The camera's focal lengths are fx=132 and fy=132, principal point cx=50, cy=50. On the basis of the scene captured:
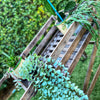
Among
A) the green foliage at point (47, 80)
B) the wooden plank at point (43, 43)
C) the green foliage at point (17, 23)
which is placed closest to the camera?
the green foliage at point (47, 80)

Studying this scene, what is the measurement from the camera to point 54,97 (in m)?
1.22

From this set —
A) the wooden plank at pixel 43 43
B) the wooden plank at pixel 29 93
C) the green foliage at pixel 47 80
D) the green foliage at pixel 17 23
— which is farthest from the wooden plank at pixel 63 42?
the green foliage at pixel 17 23

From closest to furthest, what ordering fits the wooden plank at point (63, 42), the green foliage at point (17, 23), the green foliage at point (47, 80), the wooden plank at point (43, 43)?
the green foliage at point (47, 80)
the wooden plank at point (63, 42)
the wooden plank at point (43, 43)
the green foliage at point (17, 23)

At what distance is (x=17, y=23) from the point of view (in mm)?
3193

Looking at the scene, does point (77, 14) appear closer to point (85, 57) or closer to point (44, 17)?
point (85, 57)

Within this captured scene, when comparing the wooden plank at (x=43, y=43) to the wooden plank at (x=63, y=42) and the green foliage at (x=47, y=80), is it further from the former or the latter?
the green foliage at (x=47, y=80)

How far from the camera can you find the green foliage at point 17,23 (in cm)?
311

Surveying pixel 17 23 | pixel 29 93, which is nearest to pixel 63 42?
pixel 29 93

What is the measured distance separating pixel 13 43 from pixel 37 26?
734 millimetres

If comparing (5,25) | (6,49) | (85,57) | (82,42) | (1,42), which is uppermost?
(5,25)

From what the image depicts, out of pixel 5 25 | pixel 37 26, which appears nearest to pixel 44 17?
pixel 37 26

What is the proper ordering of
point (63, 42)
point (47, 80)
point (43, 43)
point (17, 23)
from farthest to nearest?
1. point (17, 23)
2. point (43, 43)
3. point (63, 42)
4. point (47, 80)

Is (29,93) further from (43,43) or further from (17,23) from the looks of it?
(17,23)

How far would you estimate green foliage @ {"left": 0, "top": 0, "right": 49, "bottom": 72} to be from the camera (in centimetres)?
311
